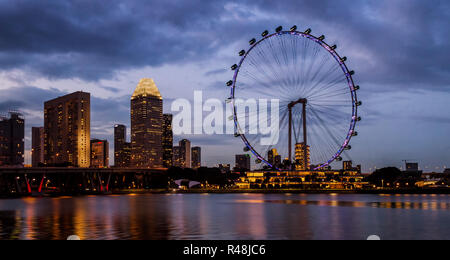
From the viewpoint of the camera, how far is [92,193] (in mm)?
193250

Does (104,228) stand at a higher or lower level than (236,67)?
lower

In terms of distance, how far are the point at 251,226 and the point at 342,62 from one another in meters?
73.8

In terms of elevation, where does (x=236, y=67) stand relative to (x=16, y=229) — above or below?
above

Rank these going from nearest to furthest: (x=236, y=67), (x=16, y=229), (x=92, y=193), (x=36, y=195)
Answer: (x=16, y=229)
(x=236, y=67)
(x=36, y=195)
(x=92, y=193)
